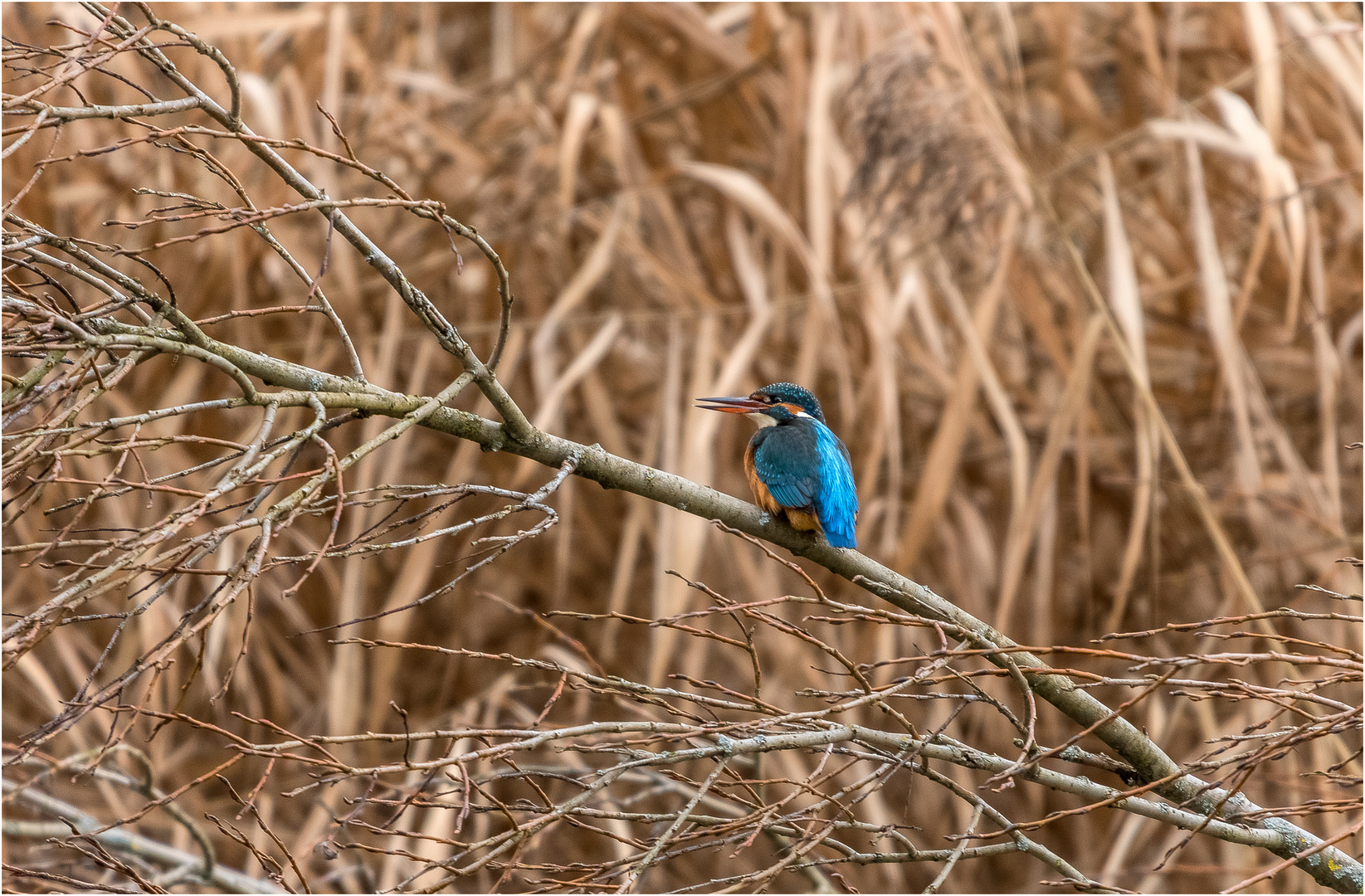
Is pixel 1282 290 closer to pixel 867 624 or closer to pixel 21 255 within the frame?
pixel 867 624

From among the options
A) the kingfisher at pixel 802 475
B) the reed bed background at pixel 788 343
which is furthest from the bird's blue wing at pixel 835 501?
the reed bed background at pixel 788 343

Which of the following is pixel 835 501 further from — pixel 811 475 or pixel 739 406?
pixel 739 406

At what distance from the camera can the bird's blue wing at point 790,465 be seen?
6.33ft

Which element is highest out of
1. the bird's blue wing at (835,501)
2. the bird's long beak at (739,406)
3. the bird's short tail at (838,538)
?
the bird's long beak at (739,406)

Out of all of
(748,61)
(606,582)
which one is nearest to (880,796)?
(606,582)

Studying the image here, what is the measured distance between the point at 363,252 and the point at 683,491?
562 mm

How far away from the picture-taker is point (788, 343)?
3691 millimetres

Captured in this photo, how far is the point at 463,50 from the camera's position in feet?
16.1

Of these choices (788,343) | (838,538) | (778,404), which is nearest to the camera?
(838,538)

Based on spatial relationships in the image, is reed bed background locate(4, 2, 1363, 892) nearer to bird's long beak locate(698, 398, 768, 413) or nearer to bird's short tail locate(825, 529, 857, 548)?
bird's long beak locate(698, 398, 768, 413)

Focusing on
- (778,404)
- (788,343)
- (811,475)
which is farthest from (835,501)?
(788,343)

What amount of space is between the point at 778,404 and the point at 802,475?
471 millimetres

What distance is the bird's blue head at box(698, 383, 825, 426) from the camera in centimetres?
239

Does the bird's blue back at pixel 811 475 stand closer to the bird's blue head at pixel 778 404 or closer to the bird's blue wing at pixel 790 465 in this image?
the bird's blue wing at pixel 790 465
